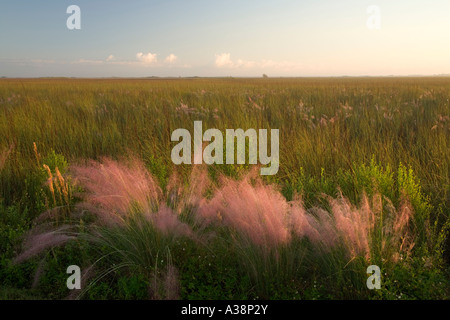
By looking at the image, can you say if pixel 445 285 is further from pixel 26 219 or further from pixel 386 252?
pixel 26 219

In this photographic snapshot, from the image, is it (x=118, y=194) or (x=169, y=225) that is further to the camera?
(x=118, y=194)

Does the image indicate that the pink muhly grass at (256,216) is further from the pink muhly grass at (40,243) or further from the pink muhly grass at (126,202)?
the pink muhly grass at (40,243)

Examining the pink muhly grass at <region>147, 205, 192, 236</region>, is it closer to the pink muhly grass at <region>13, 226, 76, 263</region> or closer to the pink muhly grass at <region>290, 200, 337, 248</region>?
the pink muhly grass at <region>13, 226, 76, 263</region>

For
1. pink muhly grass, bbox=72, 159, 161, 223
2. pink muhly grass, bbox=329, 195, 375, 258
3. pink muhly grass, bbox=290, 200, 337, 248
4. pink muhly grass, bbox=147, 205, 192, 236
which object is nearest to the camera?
pink muhly grass, bbox=329, 195, 375, 258

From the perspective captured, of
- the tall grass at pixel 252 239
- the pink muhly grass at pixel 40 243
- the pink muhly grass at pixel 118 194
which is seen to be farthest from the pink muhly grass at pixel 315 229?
the pink muhly grass at pixel 40 243

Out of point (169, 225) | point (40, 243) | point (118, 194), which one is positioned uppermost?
point (118, 194)

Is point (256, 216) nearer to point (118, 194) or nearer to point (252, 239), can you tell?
point (252, 239)

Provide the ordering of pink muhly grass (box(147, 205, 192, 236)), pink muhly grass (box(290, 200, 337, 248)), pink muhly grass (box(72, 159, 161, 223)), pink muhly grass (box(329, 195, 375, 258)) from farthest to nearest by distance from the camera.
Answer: pink muhly grass (box(72, 159, 161, 223))
pink muhly grass (box(147, 205, 192, 236))
pink muhly grass (box(290, 200, 337, 248))
pink muhly grass (box(329, 195, 375, 258))

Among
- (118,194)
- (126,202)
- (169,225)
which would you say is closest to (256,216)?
(169,225)

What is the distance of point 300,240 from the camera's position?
7.78 feet

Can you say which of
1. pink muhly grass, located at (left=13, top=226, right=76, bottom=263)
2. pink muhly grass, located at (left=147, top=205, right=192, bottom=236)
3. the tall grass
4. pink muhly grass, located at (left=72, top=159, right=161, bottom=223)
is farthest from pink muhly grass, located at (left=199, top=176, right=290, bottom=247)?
pink muhly grass, located at (left=13, top=226, right=76, bottom=263)

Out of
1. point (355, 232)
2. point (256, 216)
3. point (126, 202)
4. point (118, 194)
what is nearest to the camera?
point (355, 232)

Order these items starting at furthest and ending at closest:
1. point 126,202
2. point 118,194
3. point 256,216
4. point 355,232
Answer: point 118,194
point 126,202
point 256,216
point 355,232
